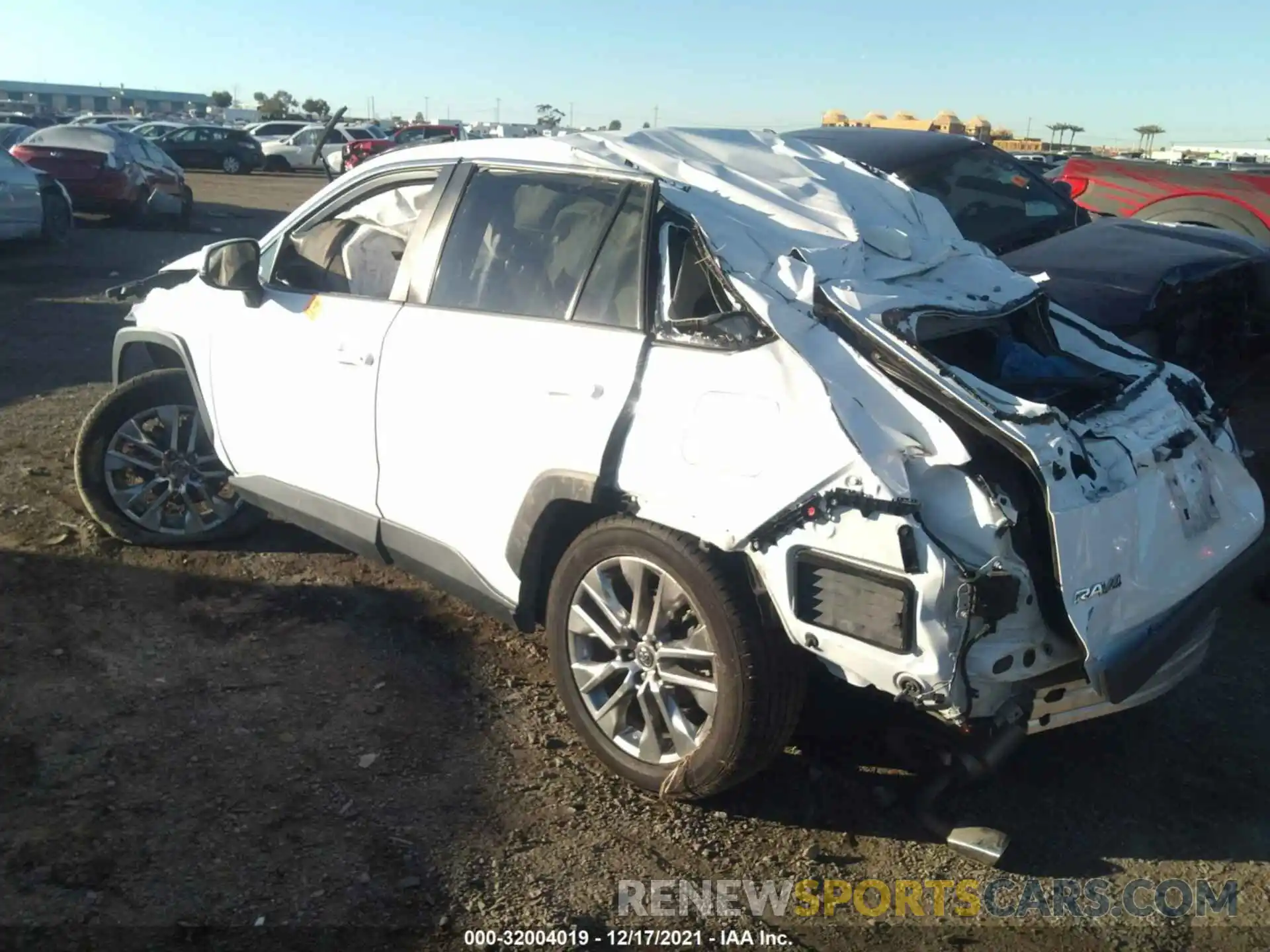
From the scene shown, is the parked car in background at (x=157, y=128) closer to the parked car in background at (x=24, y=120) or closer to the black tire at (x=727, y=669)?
the parked car in background at (x=24, y=120)

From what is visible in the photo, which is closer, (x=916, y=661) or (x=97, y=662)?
(x=916, y=661)

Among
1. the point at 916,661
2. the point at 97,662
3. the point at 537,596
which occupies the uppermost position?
the point at 916,661

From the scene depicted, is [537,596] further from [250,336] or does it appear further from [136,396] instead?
[136,396]

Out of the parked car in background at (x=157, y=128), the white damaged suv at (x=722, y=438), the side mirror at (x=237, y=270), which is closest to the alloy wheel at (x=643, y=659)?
the white damaged suv at (x=722, y=438)

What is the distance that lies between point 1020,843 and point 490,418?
1988mm

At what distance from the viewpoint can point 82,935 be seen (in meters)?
2.66

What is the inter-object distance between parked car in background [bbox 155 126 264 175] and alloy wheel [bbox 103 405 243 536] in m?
31.1

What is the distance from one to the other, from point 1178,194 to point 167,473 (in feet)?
24.2

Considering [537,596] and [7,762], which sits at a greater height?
[537,596]

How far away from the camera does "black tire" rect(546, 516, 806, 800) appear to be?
9.66 ft

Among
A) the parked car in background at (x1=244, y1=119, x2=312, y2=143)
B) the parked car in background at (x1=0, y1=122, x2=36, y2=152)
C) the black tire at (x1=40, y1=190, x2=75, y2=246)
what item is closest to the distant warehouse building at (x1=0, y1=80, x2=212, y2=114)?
the parked car in background at (x1=244, y1=119, x2=312, y2=143)

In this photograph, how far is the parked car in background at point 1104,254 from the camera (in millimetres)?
5465

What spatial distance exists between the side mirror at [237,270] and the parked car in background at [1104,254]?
3.67 m

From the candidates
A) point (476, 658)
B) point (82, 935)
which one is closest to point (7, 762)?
point (82, 935)
